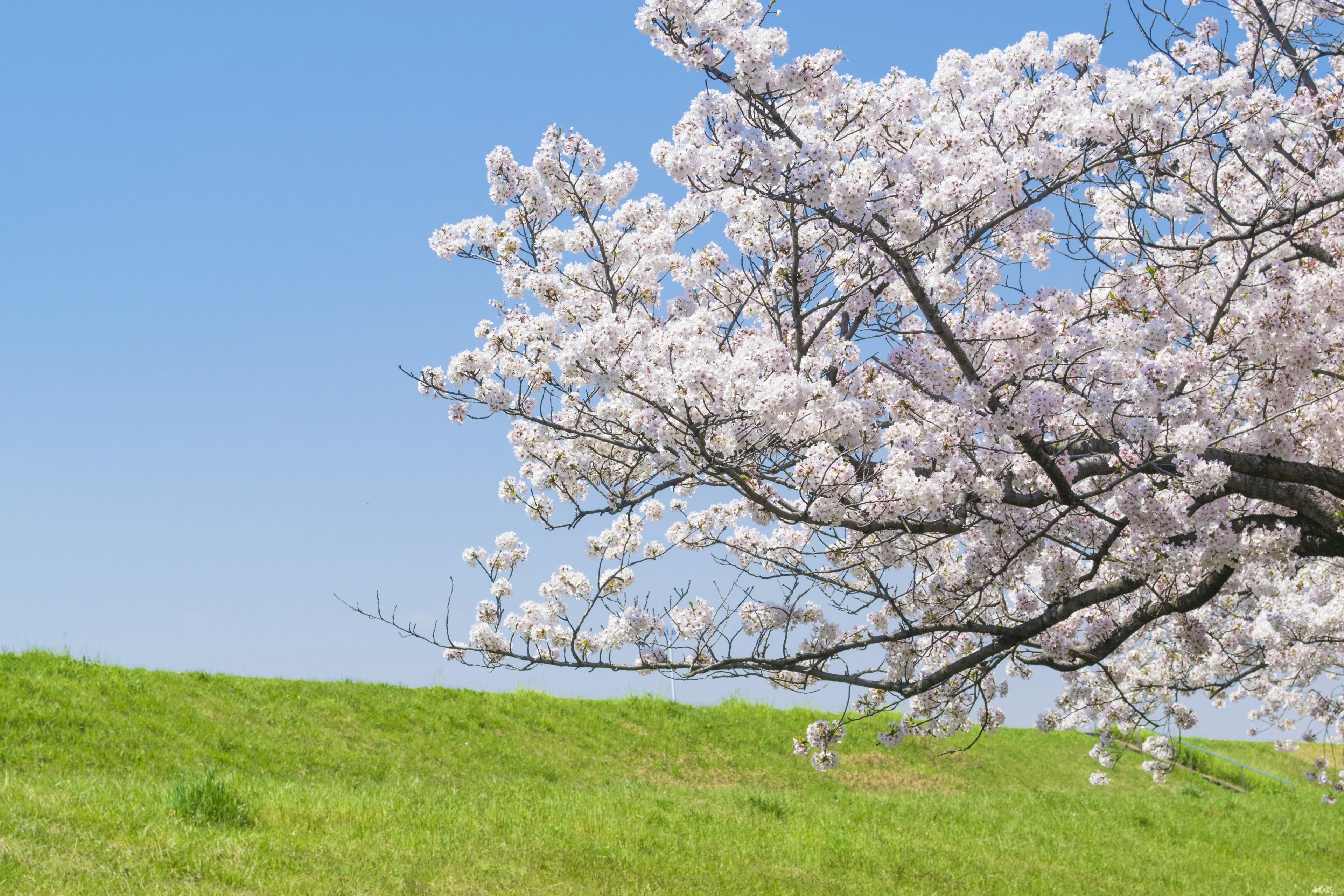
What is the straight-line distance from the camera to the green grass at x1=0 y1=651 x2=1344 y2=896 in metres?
8.57

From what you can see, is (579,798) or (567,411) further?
(579,798)

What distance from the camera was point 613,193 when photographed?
9.21 meters

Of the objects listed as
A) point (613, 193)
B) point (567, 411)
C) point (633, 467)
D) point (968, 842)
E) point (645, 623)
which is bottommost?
point (968, 842)

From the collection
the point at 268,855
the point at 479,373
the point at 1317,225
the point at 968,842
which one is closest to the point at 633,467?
the point at 479,373

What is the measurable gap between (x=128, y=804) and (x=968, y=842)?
1041 centimetres

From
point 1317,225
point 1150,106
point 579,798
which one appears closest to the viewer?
point 1150,106

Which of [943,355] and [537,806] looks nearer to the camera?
[943,355]

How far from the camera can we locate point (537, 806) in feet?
38.7

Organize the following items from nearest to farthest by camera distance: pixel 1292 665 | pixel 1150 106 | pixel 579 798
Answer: pixel 1150 106
pixel 579 798
pixel 1292 665

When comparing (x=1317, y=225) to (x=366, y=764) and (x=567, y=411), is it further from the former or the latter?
(x=366, y=764)

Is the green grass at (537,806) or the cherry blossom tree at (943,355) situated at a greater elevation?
the cherry blossom tree at (943,355)

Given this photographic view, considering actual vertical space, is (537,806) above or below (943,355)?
below

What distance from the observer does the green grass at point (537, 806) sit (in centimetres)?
857

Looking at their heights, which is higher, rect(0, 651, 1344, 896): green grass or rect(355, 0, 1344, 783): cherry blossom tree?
rect(355, 0, 1344, 783): cherry blossom tree
